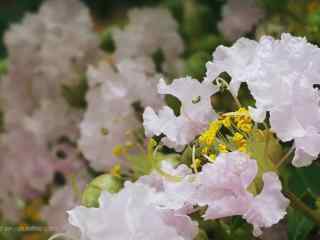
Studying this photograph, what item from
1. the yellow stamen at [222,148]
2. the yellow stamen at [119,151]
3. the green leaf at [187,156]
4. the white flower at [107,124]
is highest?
the white flower at [107,124]

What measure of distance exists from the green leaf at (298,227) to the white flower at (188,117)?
10cm

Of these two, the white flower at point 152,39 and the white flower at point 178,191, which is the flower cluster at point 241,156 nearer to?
the white flower at point 178,191

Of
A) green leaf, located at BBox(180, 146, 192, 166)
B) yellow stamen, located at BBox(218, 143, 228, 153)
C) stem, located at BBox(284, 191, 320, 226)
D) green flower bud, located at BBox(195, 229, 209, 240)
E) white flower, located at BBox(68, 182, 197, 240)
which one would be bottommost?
stem, located at BBox(284, 191, 320, 226)

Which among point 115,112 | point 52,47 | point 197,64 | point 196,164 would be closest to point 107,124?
point 115,112

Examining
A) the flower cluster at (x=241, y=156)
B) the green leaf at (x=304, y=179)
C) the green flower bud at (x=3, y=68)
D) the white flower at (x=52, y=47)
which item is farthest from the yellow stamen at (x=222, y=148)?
the green flower bud at (x=3, y=68)

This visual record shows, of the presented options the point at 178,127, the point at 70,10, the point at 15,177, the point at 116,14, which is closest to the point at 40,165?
the point at 15,177

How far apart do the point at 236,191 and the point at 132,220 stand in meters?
0.07

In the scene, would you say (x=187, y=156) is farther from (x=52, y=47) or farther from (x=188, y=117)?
(x=52, y=47)

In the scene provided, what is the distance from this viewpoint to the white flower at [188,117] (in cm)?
63

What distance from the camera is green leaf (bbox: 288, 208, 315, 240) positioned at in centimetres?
63

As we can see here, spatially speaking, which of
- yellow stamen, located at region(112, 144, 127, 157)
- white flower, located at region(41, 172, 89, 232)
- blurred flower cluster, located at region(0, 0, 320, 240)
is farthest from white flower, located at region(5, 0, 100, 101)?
yellow stamen, located at region(112, 144, 127, 157)

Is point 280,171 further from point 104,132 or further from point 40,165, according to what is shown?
point 40,165

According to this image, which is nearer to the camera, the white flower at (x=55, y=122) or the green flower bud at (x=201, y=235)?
the green flower bud at (x=201, y=235)

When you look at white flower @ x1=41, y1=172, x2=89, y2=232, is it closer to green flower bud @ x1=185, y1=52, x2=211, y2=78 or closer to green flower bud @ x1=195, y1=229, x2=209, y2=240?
green flower bud @ x1=185, y1=52, x2=211, y2=78
